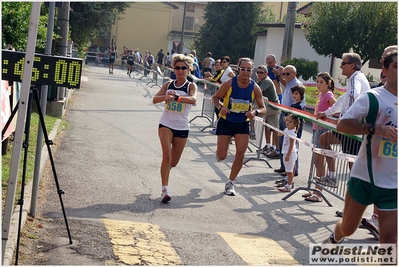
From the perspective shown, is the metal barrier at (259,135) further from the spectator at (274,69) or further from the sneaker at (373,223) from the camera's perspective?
the sneaker at (373,223)

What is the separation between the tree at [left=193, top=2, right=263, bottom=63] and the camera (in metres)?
60.0

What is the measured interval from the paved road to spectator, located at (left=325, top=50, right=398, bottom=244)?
1.46 m

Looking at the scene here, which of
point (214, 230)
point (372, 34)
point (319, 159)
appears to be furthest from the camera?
point (372, 34)

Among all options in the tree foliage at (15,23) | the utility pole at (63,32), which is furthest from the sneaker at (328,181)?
the utility pole at (63,32)

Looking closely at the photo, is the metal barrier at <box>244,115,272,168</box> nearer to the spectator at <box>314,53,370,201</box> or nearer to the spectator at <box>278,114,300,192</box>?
the spectator at <box>278,114,300,192</box>

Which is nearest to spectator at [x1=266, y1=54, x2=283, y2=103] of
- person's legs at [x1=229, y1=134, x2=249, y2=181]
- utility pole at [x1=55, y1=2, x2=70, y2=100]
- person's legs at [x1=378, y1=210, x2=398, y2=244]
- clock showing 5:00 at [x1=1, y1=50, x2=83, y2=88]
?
utility pole at [x1=55, y1=2, x2=70, y2=100]

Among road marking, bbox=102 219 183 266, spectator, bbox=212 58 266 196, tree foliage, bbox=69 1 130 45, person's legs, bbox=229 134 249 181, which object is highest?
tree foliage, bbox=69 1 130 45

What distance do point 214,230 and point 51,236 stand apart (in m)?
1.82

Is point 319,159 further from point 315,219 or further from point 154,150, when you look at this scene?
point 154,150

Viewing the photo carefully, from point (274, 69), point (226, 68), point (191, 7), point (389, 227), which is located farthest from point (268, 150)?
point (191, 7)

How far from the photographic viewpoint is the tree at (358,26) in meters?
31.9

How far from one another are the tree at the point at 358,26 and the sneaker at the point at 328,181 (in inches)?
922

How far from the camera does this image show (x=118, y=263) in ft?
19.8

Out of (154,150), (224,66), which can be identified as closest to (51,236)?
(154,150)
